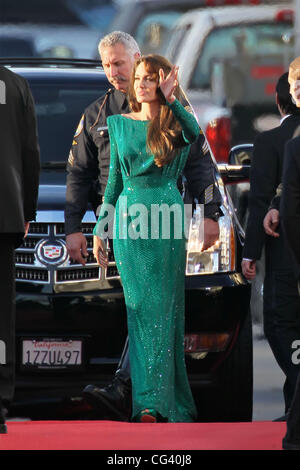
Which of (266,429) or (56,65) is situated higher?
(56,65)

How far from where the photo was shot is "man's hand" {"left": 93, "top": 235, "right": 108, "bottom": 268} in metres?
7.93

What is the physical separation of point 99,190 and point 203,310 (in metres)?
0.78

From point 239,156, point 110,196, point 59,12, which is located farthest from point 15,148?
point 59,12

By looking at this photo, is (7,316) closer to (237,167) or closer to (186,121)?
(186,121)

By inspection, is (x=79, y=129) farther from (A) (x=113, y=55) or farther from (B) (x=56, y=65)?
(B) (x=56, y=65)

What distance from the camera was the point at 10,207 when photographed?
289 inches

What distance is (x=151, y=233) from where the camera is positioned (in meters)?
7.88

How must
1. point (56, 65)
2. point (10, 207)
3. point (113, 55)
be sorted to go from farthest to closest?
point (56, 65), point (113, 55), point (10, 207)

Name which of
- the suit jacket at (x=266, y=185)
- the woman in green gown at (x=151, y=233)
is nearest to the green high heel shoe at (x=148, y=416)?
the woman in green gown at (x=151, y=233)

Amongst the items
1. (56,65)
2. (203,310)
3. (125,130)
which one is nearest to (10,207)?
(125,130)

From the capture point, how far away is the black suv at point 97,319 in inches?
321

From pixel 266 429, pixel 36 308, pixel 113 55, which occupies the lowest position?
pixel 266 429

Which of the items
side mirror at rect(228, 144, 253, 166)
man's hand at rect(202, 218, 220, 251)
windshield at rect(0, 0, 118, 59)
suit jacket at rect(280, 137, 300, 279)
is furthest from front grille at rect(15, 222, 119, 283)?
windshield at rect(0, 0, 118, 59)

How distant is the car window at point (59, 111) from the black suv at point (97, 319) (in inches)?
22.2
